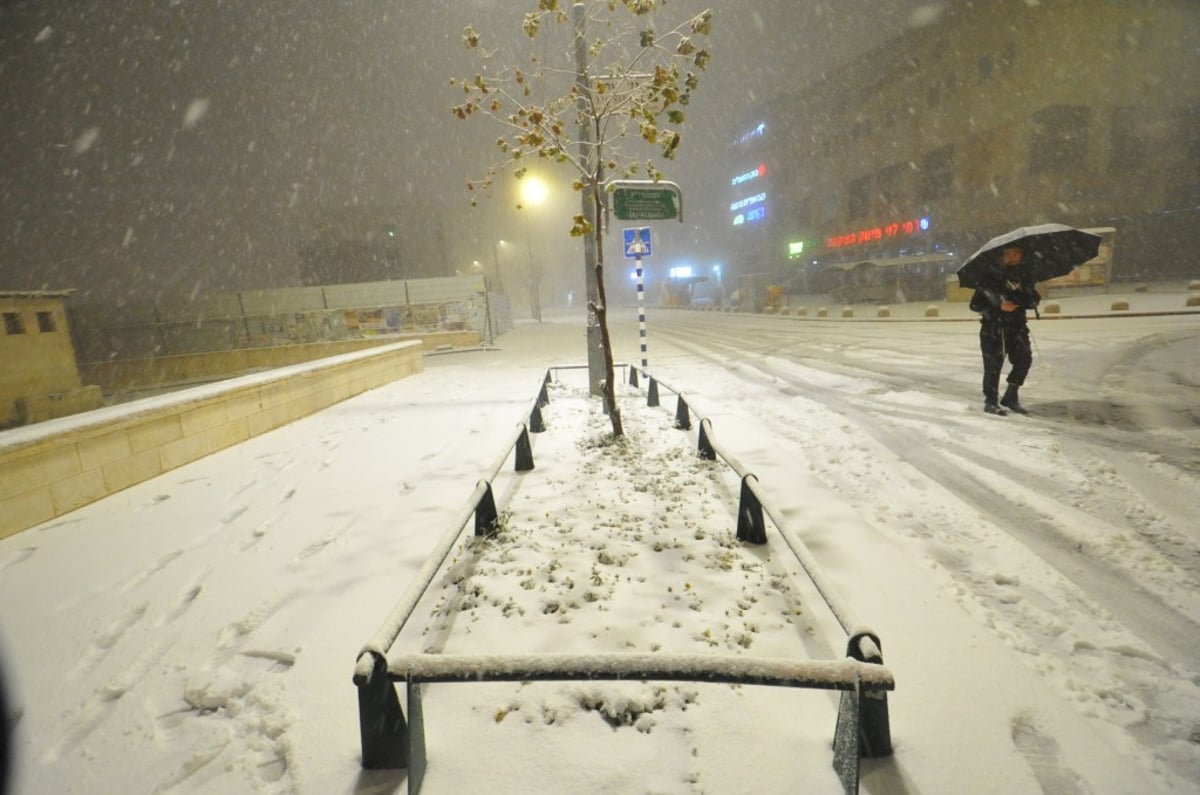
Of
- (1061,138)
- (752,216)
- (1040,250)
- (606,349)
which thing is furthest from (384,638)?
(752,216)

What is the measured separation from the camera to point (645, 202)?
290 inches

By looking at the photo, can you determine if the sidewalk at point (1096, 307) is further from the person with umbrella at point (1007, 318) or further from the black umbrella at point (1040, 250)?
the person with umbrella at point (1007, 318)

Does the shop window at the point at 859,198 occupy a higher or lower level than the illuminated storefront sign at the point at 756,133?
lower

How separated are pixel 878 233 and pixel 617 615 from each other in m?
49.5

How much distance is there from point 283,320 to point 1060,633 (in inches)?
1083

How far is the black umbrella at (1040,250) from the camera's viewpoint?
6.69 metres

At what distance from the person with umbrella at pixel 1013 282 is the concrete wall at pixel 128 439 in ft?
34.0

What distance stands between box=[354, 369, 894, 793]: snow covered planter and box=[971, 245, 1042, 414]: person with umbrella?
4.46 m

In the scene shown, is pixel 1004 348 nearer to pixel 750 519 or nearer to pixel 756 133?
pixel 750 519

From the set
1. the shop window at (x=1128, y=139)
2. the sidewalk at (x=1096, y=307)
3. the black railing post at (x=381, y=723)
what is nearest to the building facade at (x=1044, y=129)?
the shop window at (x=1128, y=139)

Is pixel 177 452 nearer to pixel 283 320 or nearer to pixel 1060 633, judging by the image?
pixel 1060 633

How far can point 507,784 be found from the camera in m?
2.00

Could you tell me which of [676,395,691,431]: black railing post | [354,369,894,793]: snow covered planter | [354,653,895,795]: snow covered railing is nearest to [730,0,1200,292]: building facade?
[676,395,691,431]: black railing post

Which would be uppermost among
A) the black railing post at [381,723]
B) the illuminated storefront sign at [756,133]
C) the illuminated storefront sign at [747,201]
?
the illuminated storefront sign at [756,133]
